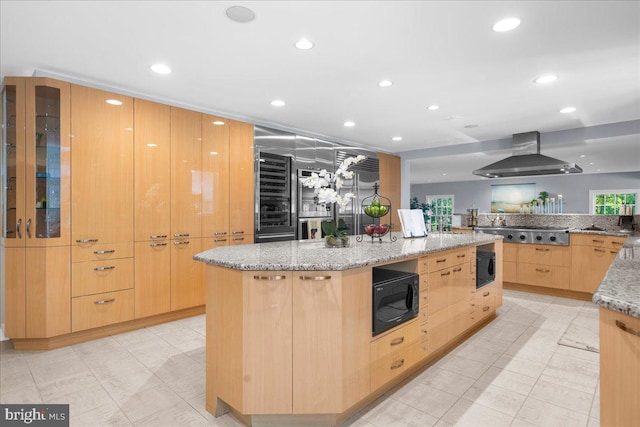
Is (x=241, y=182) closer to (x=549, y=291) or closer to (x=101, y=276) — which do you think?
(x=101, y=276)

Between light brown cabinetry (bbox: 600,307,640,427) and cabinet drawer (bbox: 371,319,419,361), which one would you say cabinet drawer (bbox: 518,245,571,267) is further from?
light brown cabinetry (bbox: 600,307,640,427)

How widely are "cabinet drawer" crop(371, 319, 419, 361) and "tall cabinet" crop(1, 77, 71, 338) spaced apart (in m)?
2.71

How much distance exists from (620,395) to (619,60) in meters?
2.78

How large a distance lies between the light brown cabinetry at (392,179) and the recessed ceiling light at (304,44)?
4184 millimetres

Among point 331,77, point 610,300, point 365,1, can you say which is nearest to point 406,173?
point 331,77

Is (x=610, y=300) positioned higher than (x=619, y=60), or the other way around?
(x=619, y=60)

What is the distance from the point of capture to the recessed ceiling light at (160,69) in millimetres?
2867

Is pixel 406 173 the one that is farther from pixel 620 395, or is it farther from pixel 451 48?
pixel 620 395

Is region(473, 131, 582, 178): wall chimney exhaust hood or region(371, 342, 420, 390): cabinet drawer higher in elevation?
region(473, 131, 582, 178): wall chimney exhaust hood

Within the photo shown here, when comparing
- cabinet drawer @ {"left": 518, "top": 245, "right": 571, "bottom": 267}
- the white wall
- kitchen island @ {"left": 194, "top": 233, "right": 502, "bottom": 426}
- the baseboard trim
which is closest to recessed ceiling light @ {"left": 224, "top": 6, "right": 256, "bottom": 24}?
kitchen island @ {"left": 194, "top": 233, "right": 502, "bottom": 426}

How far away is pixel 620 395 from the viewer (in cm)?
113

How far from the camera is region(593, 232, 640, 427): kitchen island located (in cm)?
108

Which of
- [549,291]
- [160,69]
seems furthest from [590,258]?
[160,69]

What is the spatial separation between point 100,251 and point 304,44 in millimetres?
2561
